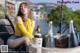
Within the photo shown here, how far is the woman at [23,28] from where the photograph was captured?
191 inches

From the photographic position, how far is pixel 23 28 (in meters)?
4.86

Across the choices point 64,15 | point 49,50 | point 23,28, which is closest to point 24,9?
point 23,28

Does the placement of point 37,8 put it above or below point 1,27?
above

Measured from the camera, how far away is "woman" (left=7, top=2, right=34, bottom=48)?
4.85m

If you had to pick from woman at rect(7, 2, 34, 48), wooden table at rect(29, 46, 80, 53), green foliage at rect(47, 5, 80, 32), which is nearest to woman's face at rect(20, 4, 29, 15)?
woman at rect(7, 2, 34, 48)

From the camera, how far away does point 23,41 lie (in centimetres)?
487

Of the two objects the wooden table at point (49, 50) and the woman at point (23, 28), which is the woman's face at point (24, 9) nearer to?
the woman at point (23, 28)

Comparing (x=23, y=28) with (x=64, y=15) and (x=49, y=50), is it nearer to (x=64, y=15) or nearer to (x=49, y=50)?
(x=49, y=50)

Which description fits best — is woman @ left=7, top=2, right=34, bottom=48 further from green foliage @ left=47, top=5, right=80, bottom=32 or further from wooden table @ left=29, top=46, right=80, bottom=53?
green foliage @ left=47, top=5, right=80, bottom=32

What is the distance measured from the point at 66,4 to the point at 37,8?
463 mm

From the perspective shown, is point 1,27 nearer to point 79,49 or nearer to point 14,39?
point 14,39

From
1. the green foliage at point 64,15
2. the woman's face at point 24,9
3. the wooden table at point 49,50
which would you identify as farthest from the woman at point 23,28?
the green foliage at point 64,15

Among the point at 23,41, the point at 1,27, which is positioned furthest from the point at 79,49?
the point at 1,27

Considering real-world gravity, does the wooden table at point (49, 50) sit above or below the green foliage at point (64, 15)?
below
